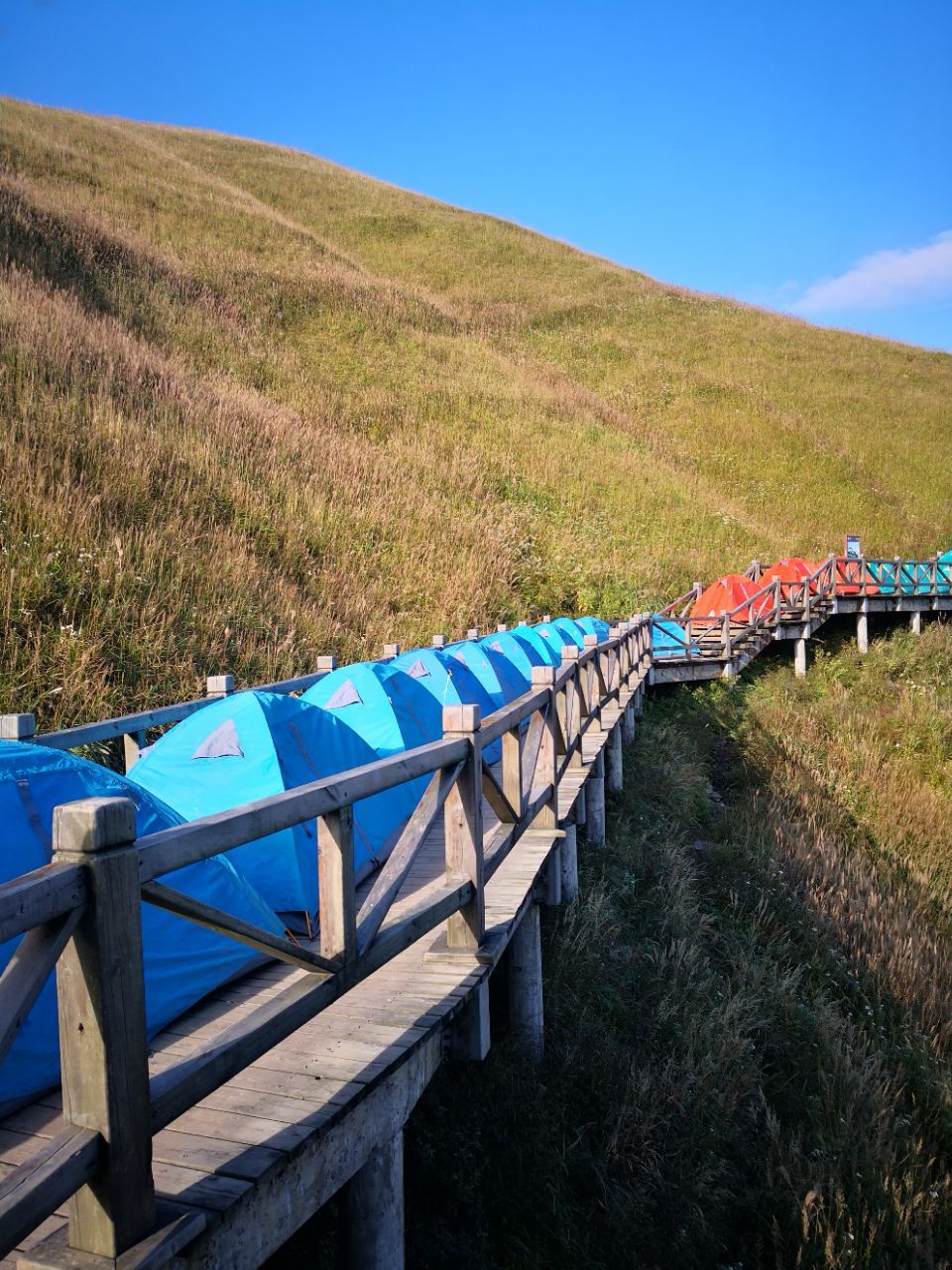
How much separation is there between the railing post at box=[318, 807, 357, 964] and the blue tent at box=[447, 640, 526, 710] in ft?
20.8

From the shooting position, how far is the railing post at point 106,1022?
194 centimetres

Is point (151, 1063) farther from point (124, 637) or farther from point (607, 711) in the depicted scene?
point (607, 711)

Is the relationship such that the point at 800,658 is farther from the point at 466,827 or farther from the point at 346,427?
the point at 466,827

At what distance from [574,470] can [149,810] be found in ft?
74.5

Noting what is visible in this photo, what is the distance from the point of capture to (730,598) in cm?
2095

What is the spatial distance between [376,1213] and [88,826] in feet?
6.98

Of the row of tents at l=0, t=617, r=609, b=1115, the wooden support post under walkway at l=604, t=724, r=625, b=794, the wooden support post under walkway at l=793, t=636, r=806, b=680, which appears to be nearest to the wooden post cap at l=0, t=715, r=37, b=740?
the row of tents at l=0, t=617, r=609, b=1115

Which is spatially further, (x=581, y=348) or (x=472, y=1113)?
(x=581, y=348)

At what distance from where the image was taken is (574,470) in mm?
25875

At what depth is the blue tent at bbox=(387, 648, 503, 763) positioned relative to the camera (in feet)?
26.8

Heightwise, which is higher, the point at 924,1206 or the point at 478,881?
the point at 478,881

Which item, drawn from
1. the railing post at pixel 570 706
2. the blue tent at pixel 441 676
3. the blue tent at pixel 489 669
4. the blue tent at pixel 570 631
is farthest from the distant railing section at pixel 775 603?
the railing post at pixel 570 706

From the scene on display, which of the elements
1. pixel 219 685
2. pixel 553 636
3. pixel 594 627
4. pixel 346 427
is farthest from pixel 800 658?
pixel 219 685

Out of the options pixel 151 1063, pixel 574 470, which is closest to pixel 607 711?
pixel 151 1063
